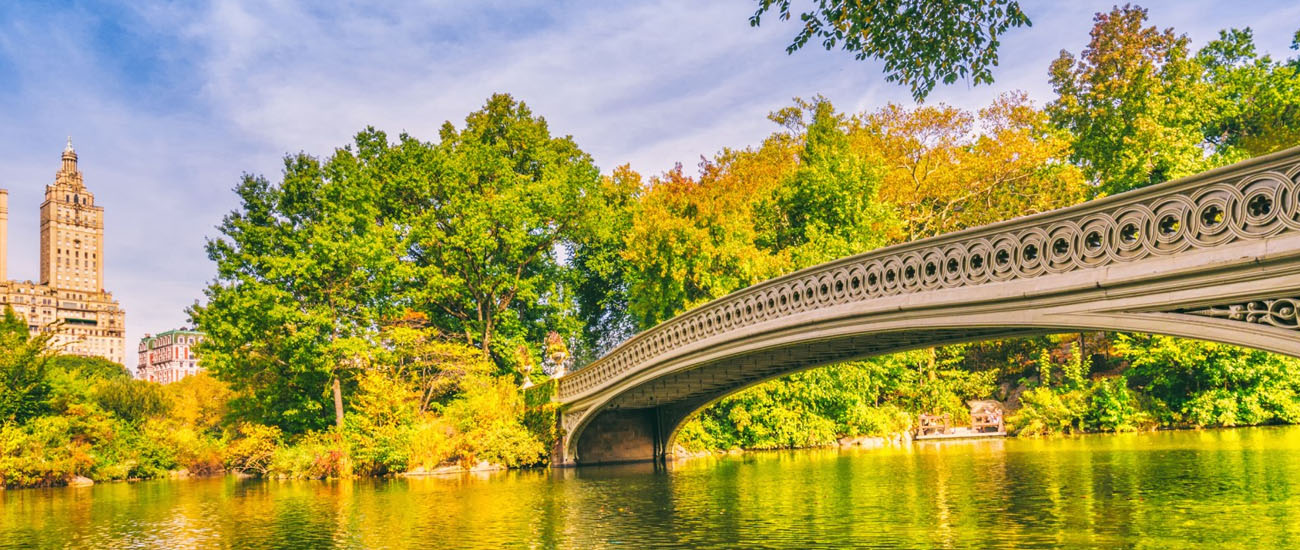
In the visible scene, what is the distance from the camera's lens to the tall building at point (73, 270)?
5423 inches

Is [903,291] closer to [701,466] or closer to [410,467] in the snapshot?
[701,466]

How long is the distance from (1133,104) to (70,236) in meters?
153

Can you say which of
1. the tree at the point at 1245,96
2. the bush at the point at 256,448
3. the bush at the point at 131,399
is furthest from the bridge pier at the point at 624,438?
the tree at the point at 1245,96

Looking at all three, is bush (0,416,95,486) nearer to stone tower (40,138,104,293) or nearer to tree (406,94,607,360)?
tree (406,94,607,360)

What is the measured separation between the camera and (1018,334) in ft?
37.4

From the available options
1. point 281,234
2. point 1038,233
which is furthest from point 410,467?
point 1038,233

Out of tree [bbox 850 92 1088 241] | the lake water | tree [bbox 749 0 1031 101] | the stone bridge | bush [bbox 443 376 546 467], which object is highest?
tree [bbox 850 92 1088 241]

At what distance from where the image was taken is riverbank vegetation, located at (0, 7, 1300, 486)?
87.2 feet

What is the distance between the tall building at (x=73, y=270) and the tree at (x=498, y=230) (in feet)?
413

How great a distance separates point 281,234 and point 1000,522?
23.8 m

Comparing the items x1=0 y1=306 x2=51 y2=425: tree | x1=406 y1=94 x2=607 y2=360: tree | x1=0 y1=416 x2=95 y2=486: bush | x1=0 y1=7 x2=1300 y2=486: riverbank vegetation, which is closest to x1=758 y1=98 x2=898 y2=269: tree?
x1=0 y1=7 x2=1300 y2=486: riverbank vegetation

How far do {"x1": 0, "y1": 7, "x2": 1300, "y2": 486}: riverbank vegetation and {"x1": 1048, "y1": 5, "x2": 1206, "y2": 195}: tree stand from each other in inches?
3.9

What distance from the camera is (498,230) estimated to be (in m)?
31.9

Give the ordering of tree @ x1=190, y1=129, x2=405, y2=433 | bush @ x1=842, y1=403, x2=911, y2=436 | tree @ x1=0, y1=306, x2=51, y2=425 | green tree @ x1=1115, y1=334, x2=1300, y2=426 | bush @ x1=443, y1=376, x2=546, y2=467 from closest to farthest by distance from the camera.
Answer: bush @ x1=443, y1=376, x2=546, y2=467, tree @ x1=0, y1=306, x2=51, y2=425, tree @ x1=190, y1=129, x2=405, y2=433, green tree @ x1=1115, y1=334, x2=1300, y2=426, bush @ x1=842, y1=403, x2=911, y2=436
